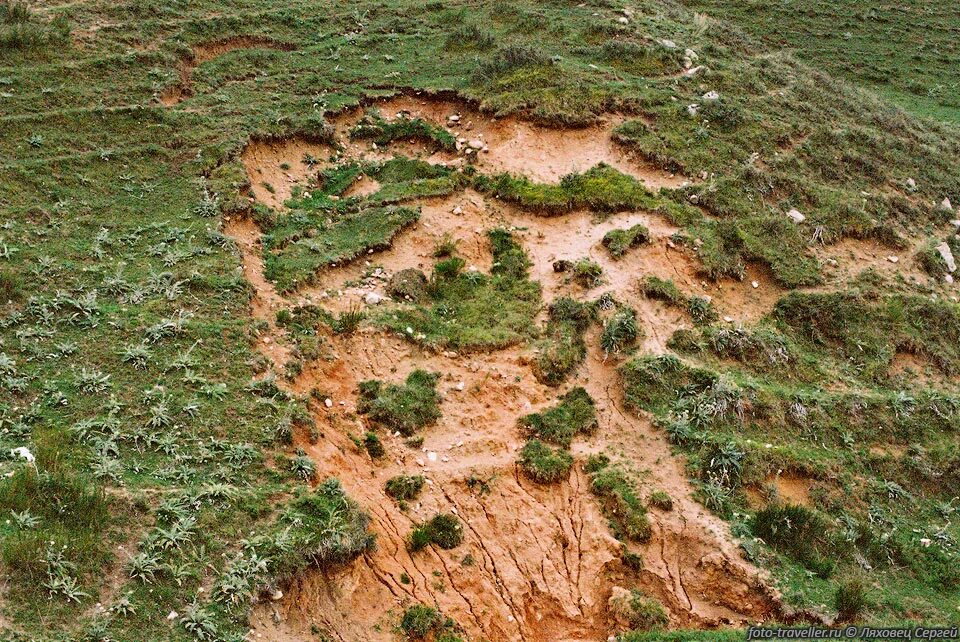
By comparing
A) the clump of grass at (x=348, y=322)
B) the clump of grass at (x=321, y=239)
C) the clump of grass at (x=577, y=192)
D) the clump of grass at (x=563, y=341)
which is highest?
the clump of grass at (x=577, y=192)

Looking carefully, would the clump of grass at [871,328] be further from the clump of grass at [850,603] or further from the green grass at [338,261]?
the clump of grass at [850,603]

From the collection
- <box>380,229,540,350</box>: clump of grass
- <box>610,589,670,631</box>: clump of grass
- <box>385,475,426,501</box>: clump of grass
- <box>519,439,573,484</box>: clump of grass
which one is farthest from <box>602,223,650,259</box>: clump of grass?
<box>610,589,670,631</box>: clump of grass

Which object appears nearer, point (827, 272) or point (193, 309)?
point (193, 309)

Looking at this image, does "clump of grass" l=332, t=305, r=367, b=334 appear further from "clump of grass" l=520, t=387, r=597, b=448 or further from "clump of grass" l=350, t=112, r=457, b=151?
"clump of grass" l=350, t=112, r=457, b=151

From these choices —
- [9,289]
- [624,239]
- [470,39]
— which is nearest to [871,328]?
[624,239]

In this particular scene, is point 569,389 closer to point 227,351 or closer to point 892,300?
point 227,351

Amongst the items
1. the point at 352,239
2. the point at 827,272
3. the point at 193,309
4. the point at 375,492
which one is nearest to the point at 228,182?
the point at 352,239

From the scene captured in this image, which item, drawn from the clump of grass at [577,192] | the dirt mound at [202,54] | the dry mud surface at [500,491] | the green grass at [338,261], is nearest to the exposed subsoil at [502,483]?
A: the dry mud surface at [500,491]
